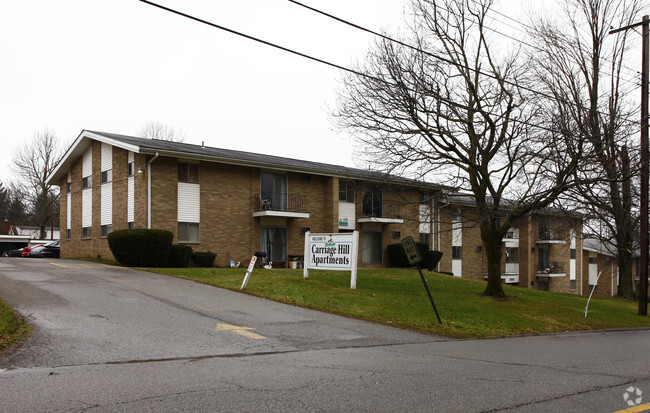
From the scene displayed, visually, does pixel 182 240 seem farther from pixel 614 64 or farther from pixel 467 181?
pixel 614 64

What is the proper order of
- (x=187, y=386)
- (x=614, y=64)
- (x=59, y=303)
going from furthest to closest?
1. (x=614, y=64)
2. (x=59, y=303)
3. (x=187, y=386)

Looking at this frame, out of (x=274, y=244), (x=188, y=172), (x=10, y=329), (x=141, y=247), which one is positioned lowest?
(x=10, y=329)

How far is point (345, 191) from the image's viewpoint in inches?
1251

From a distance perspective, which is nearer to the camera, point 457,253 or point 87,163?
point 87,163

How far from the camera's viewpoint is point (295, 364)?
768 cm

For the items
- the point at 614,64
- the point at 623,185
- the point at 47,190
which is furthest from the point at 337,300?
the point at 47,190

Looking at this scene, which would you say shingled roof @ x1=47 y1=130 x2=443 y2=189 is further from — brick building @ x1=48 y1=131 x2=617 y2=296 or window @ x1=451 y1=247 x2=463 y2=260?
window @ x1=451 y1=247 x2=463 y2=260

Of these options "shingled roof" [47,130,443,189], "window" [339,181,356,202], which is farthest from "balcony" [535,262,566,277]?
"shingled roof" [47,130,443,189]

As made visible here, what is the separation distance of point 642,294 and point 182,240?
1893 cm

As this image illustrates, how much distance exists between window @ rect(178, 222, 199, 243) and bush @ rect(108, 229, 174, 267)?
2248 millimetres

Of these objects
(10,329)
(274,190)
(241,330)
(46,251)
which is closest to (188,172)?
(274,190)

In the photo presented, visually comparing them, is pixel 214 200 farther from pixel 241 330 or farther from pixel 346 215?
pixel 241 330

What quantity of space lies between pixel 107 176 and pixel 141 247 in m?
7.93

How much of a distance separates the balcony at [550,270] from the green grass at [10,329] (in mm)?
40245
